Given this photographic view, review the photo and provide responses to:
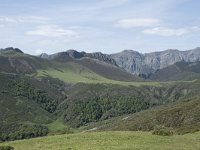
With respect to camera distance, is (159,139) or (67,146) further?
(159,139)

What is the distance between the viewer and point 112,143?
39.5 m

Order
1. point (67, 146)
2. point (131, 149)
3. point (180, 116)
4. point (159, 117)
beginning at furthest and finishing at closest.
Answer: point (159, 117) → point (180, 116) → point (67, 146) → point (131, 149)

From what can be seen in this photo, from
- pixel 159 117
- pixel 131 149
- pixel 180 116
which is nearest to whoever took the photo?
pixel 131 149

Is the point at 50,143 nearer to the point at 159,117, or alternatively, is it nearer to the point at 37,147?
the point at 37,147

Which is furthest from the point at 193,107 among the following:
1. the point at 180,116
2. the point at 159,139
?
the point at 159,139

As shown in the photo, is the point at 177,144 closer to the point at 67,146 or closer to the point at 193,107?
the point at 67,146

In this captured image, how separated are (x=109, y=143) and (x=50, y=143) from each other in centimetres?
659

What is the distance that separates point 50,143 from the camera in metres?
41.6

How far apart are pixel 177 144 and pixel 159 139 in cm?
335

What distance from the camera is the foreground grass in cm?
3744

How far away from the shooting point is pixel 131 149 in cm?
3588

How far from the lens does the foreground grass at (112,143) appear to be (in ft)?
123

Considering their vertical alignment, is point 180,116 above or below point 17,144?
below

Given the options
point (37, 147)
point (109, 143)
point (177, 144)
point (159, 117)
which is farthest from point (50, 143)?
point (159, 117)
